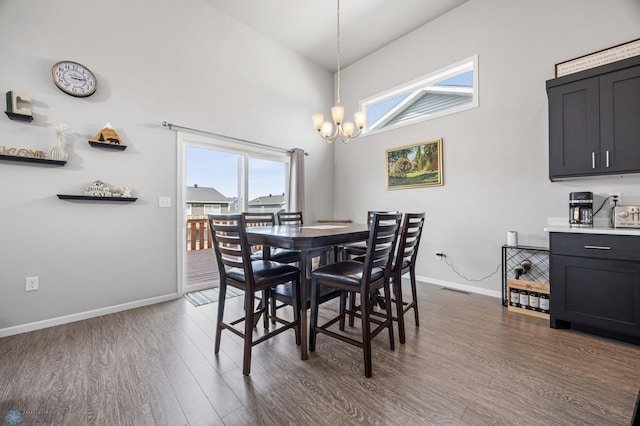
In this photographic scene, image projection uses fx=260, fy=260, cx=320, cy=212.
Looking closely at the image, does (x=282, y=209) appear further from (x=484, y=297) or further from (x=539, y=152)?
(x=539, y=152)

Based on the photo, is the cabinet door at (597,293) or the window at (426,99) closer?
the cabinet door at (597,293)

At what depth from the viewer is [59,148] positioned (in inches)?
92.3

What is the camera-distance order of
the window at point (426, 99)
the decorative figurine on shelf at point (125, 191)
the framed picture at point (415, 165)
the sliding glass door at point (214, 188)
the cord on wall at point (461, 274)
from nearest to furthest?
the decorative figurine on shelf at point (125, 191) → the cord on wall at point (461, 274) → the sliding glass door at point (214, 188) → the window at point (426, 99) → the framed picture at point (415, 165)

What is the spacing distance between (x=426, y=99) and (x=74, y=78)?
413 cm

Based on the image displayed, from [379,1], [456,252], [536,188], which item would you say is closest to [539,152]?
[536,188]

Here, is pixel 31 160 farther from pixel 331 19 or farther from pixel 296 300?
pixel 331 19

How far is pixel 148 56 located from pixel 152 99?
0.47m

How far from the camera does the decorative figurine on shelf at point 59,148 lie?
233 cm

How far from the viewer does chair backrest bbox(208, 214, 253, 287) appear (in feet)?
5.34

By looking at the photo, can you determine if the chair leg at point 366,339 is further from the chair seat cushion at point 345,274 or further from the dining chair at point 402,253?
the dining chair at point 402,253

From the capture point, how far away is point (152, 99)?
294cm

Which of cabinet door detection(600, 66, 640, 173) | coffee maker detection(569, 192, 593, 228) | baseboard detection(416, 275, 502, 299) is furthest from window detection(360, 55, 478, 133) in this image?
baseboard detection(416, 275, 502, 299)

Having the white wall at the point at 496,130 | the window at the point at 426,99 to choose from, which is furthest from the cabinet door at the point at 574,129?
the window at the point at 426,99

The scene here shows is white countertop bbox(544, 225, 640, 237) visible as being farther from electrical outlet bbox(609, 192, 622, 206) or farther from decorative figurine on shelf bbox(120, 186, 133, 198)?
decorative figurine on shelf bbox(120, 186, 133, 198)
